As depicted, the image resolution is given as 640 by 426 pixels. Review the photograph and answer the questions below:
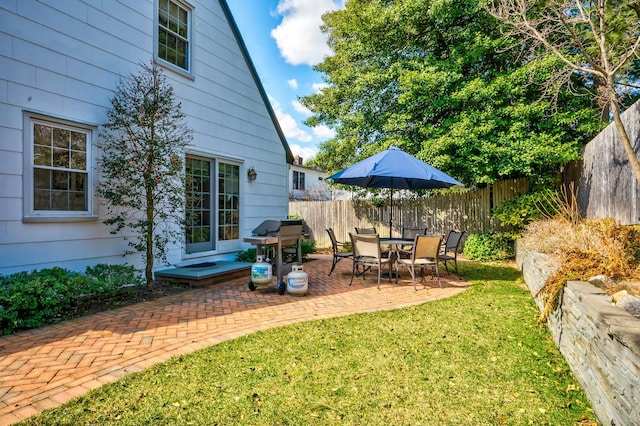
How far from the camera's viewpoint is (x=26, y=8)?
16.0 ft

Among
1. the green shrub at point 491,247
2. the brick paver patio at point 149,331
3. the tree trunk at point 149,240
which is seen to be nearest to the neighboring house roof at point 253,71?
the tree trunk at point 149,240

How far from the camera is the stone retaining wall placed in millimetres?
1952

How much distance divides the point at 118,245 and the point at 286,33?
40.8ft

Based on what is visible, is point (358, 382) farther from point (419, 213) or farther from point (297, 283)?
point (419, 213)

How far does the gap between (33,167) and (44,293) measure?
195 cm

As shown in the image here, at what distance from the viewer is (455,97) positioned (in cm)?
989

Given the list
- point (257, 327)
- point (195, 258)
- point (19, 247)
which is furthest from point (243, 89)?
point (257, 327)

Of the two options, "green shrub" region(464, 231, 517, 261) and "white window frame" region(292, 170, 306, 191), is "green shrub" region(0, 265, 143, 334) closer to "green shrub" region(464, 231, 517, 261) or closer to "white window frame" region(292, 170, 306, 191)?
"green shrub" region(464, 231, 517, 261)

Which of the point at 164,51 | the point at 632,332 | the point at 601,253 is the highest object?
the point at 164,51

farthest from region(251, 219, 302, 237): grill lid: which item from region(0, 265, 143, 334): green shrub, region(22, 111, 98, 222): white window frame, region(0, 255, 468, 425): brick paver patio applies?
region(22, 111, 98, 222): white window frame

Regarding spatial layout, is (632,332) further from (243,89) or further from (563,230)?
(243,89)

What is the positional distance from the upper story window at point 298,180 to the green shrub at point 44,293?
70.8 ft

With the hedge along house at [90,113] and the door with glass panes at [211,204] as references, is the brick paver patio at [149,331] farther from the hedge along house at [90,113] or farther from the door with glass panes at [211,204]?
the door with glass panes at [211,204]

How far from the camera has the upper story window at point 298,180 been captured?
87.1 ft
